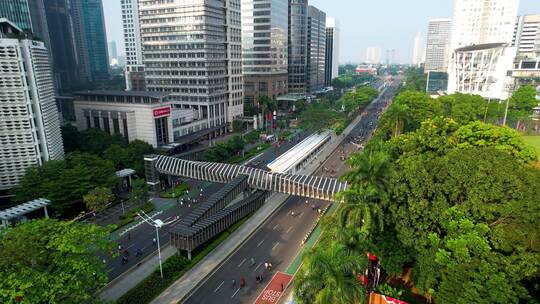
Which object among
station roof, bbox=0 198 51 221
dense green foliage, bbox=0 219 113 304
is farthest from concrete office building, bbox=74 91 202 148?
dense green foliage, bbox=0 219 113 304

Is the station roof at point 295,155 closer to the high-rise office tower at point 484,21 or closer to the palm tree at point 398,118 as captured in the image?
the palm tree at point 398,118

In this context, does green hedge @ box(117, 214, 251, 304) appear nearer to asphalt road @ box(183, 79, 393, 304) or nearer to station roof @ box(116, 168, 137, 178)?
asphalt road @ box(183, 79, 393, 304)

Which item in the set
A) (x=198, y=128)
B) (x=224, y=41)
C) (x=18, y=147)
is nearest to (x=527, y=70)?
(x=224, y=41)

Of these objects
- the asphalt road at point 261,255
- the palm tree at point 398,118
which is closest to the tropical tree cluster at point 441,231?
the asphalt road at point 261,255

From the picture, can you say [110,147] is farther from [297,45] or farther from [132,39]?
[132,39]

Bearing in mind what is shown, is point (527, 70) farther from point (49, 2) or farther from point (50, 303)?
point (49, 2)

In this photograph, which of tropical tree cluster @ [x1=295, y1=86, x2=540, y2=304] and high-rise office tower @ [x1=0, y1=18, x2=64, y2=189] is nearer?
tropical tree cluster @ [x1=295, y1=86, x2=540, y2=304]

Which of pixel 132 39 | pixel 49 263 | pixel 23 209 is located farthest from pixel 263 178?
pixel 132 39
